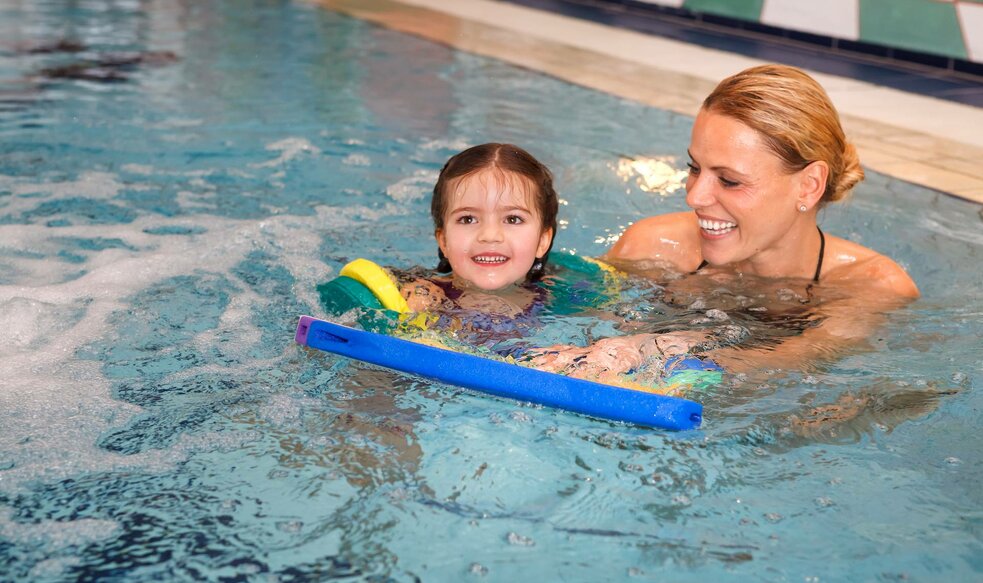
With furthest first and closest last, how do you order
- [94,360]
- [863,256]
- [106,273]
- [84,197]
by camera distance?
1. [84,197]
2. [106,273]
3. [863,256]
4. [94,360]

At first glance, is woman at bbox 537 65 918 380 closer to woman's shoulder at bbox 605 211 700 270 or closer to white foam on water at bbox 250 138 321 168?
woman's shoulder at bbox 605 211 700 270

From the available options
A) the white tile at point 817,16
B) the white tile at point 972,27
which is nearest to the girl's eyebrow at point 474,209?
the white tile at point 972,27

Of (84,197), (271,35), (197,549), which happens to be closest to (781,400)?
(197,549)

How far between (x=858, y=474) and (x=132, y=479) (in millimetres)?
1801

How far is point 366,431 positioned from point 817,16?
821 centimetres

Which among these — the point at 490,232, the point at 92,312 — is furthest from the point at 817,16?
the point at 92,312

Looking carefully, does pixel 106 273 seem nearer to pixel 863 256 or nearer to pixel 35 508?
pixel 35 508

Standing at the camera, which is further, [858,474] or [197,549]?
[858,474]

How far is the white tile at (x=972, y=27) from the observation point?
8297 millimetres

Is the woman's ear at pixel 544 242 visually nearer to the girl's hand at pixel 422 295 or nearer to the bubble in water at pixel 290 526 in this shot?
the girl's hand at pixel 422 295

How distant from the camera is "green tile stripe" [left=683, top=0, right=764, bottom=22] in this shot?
414 inches

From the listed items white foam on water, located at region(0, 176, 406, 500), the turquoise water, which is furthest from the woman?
white foam on water, located at region(0, 176, 406, 500)

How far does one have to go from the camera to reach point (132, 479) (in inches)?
104

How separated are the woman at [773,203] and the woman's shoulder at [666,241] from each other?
21 centimetres
